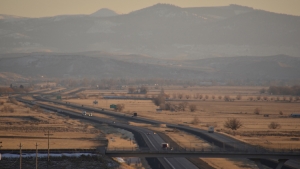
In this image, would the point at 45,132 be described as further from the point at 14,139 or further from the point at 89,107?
the point at 89,107

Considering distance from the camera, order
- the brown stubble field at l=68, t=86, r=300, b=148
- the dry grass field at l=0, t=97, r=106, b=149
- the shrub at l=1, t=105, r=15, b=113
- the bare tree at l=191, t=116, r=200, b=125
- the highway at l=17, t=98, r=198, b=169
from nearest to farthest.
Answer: the highway at l=17, t=98, r=198, b=169, the dry grass field at l=0, t=97, r=106, b=149, the brown stubble field at l=68, t=86, r=300, b=148, the bare tree at l=191, t=116, r=200, b=125, the shrub at l=1, t=105, r=15, b=113

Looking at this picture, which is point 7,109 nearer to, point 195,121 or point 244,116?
point 195,121

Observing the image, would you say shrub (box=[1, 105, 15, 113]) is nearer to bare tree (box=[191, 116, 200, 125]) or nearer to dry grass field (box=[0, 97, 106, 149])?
dry grass field (box=[0, 97, 106, 149])

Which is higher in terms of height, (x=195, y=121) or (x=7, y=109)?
(x=7, y=109)

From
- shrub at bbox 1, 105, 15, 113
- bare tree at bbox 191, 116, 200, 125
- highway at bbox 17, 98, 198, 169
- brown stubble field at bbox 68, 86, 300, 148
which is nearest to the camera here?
highway at bbox 17, 98, 198, 169

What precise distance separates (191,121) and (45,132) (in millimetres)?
24589

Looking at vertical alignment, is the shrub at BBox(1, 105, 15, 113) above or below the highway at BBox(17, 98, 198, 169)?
above

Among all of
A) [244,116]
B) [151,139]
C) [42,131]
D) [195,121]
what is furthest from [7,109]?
[151,139]

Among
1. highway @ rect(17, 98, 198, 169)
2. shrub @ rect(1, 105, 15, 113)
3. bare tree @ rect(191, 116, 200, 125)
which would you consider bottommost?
highway @ rect(17, 98, 198, 169)

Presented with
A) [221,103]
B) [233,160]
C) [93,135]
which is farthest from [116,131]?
[221,103]

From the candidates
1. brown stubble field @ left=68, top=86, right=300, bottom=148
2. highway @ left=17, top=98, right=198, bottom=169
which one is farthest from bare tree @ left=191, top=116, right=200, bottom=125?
highway @ left=17, top=98, right=198, bottom=169

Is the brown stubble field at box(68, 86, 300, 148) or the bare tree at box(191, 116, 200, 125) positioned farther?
the bare tree at box(191, 116, 200, 125)

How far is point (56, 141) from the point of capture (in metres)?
64.7

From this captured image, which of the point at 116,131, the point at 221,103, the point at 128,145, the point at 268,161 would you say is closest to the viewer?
the point at 268,161
